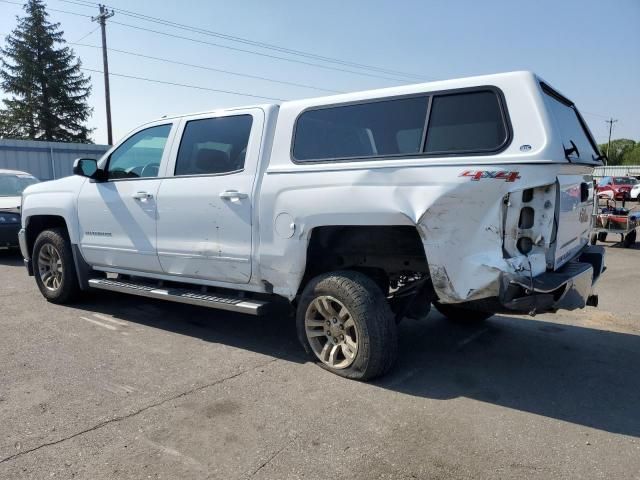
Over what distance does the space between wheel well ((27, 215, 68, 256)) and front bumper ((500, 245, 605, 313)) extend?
5.22 meters

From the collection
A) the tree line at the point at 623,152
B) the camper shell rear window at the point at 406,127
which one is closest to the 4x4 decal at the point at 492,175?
the camper shell rear window at the point at 406,127

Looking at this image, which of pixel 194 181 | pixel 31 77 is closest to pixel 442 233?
pixel 194 181

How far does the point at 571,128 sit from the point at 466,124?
49.3 inches

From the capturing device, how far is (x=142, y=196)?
5.00 metres

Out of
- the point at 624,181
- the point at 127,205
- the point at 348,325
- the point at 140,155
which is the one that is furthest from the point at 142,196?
the point at 624,181

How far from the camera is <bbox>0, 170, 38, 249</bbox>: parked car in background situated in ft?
31.8

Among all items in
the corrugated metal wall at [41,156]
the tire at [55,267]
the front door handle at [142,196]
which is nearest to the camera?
the front door handle at [142,196]

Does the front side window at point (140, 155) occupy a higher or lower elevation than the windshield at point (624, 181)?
higher

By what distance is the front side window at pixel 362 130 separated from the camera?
3.66m

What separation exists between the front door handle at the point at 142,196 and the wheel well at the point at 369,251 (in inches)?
72.1

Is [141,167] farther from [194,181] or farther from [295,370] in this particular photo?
[295,370]

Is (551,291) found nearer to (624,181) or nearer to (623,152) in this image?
(624,181)

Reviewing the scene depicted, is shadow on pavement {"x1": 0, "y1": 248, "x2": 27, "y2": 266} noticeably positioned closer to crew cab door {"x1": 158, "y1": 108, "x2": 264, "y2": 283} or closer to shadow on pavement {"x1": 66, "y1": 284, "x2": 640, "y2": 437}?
shadow on pavement {"x1": 66, "y1": 284, "x2": 640, "y2": 437}

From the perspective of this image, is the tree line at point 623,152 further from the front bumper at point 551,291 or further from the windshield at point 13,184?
the front bumper at point 551,291
